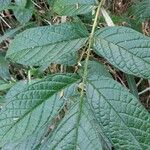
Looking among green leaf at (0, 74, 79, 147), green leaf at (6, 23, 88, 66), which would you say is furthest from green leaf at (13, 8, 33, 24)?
green leaf at (0, 74, 79, 147)

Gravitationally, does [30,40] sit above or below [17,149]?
above

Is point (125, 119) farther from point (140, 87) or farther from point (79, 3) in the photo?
point (140, 87)

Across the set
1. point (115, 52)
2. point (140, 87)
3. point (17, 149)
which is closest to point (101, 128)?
point (115, 52)

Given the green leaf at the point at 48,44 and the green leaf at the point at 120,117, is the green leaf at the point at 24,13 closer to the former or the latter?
the green leaf at the point at 48,44

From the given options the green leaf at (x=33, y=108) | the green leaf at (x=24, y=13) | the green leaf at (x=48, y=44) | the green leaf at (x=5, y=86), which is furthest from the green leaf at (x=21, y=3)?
the green leaf at (x=33, y=108)

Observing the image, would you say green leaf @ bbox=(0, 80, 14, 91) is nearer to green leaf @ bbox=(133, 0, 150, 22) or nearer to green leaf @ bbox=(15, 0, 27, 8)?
green leaf @ bbox=(15, 0, 27, 8)
